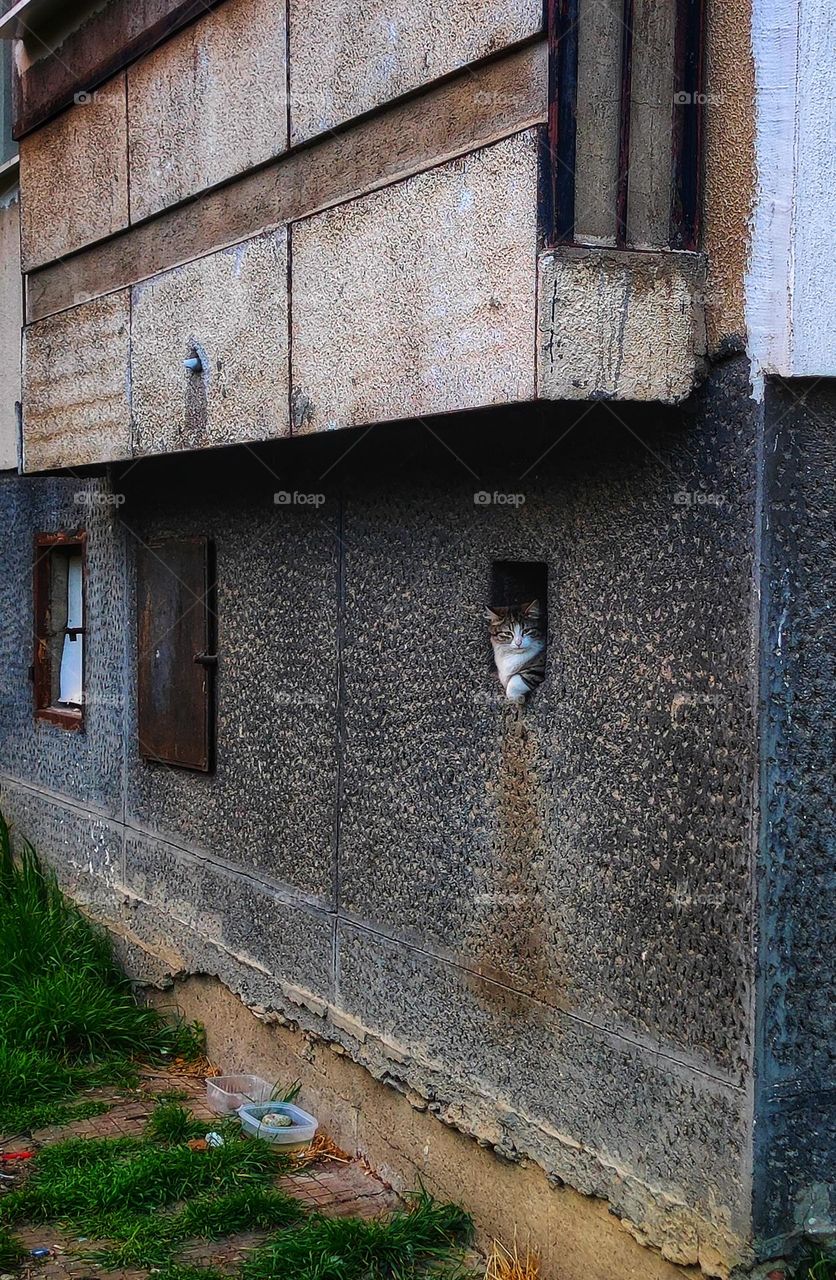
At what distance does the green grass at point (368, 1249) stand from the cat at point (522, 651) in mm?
1502

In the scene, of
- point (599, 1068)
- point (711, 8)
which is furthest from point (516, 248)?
point (599, 1068)

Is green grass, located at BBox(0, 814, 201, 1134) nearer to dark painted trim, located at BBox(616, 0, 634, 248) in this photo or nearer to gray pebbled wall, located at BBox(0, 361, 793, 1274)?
gray pebbled wall, located at BBox(0, 361, 793, 1274)

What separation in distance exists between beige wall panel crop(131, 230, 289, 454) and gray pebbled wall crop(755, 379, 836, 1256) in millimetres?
1613

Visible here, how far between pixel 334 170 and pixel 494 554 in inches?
46.0

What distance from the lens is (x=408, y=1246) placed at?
378cm

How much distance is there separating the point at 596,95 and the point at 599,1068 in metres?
2.25

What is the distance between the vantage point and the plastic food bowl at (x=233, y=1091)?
16.3 ft

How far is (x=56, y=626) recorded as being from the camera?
700 centimetres

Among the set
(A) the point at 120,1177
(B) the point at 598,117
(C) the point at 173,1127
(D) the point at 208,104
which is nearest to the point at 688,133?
(B) the point at 598,117

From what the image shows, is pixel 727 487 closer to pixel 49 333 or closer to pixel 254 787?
pixel 254 787

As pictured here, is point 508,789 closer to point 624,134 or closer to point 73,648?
point 624,134

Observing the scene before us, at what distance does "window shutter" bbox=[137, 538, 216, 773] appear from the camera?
213 inches

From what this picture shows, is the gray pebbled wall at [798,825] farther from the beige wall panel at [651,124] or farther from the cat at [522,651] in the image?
the cat at [522,651]

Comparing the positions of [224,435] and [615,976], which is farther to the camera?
[224,435]
